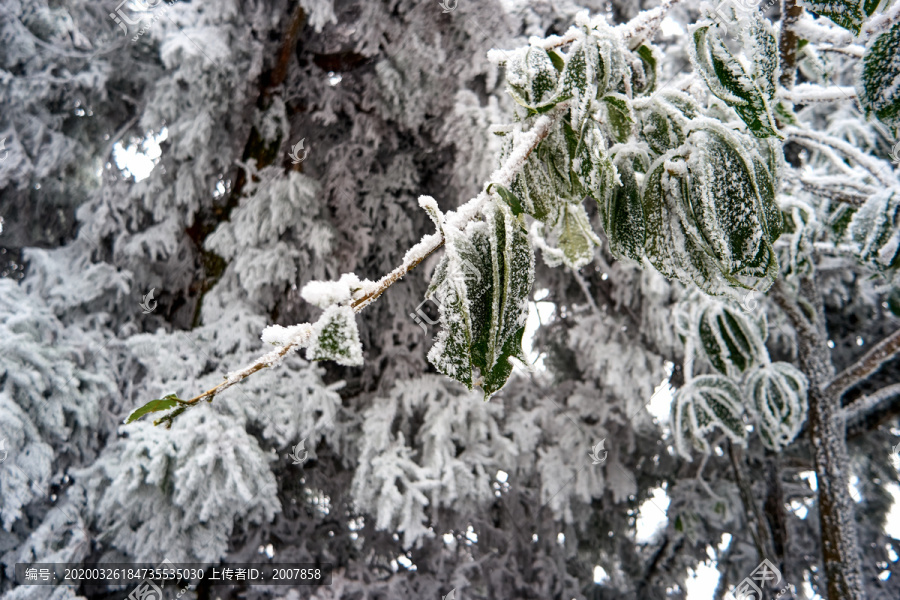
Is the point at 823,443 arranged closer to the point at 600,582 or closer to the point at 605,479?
the point at 605,479

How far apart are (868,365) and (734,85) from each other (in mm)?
977

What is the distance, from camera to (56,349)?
5.98ft

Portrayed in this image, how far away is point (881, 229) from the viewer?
91cm

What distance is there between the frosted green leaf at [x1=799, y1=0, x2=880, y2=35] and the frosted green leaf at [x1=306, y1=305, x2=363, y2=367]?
0.45m

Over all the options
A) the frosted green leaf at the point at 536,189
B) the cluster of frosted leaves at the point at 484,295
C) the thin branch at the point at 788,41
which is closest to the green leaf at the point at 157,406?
the cluster of frosted leaves at the point at 484,295

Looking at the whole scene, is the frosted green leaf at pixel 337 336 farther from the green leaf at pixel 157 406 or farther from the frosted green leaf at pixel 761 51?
the frosted green leaf at pixel 761 51

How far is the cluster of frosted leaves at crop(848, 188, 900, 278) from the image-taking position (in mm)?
902

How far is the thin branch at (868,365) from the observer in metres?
1.06

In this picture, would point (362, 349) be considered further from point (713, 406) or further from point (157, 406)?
point (157, 406)

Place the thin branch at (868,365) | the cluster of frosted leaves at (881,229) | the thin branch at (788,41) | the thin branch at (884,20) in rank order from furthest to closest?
the thin branch at (868,365) < the cluster of frosted leaves at (881,229) < the thin branch at (788,41) < the thin branch at (884,20)

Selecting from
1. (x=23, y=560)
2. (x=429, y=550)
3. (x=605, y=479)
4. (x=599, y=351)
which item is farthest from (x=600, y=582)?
(x=23, y=560)

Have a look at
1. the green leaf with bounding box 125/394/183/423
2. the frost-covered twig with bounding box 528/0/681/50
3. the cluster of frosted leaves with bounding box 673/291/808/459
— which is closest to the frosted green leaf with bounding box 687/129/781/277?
the frost-covered twig with bounding box 528/0/681/50

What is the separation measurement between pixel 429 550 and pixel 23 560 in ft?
4.21

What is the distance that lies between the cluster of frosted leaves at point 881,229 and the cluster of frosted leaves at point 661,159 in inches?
24.5
